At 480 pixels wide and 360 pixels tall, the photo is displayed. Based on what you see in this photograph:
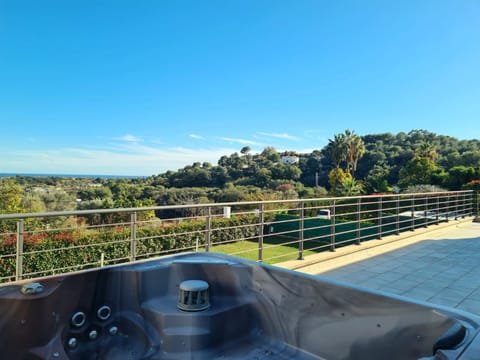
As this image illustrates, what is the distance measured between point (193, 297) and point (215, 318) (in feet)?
0.53

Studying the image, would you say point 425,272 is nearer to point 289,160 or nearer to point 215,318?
point 215,318

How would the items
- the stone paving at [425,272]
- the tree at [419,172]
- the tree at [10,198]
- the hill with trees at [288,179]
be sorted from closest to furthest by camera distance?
the stone paving at [425,272]
the tree at [10,198]
the hill with trees at [288,179]
the tree at [419,172]

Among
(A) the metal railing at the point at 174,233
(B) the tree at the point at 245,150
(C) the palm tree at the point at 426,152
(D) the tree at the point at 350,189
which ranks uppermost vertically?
(B) the tree at the point at 245,150

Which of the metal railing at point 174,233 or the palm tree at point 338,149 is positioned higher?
the palm tree at point 338,149

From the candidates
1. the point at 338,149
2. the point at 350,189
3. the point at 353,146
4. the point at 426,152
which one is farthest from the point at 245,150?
the point at 350,189

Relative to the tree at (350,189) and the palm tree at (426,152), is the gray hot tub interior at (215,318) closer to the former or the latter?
the tree at (350,189)

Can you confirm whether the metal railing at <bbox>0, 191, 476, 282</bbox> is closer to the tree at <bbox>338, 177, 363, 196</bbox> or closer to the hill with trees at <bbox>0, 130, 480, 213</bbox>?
the hill with trees at <bbox>0, 130, 480, 213</bbox>

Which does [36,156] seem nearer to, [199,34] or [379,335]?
[199,34]

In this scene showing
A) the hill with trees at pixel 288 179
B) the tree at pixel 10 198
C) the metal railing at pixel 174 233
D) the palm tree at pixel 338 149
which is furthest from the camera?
the palm tree at pixel 338 149

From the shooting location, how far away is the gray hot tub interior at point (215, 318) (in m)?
1.22

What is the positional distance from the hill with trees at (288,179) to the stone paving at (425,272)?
21.8 feet

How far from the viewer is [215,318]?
166cm

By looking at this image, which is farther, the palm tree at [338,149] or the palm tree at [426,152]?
the palm tree at [338,149]

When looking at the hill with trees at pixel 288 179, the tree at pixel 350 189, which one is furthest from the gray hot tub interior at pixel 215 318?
the tree at pixel 350 189
